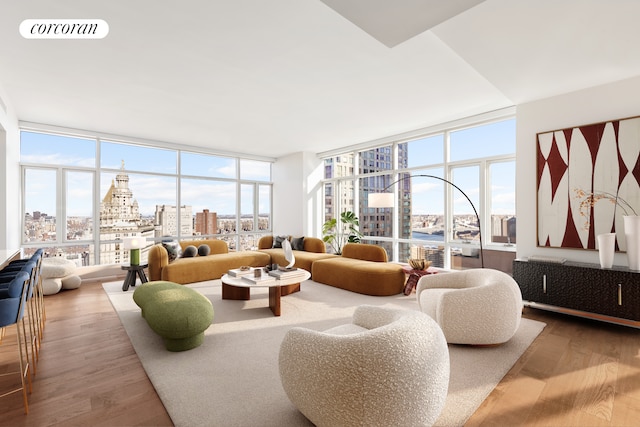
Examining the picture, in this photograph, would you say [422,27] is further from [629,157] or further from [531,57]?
[629,157]

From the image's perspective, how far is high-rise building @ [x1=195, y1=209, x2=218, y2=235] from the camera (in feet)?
24.2

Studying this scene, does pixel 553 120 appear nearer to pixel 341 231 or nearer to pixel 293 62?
pixel 293 62

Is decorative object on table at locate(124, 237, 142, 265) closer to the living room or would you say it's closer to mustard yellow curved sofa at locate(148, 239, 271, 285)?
mustard yellow curved sofa at locate(148, 239, 271, 285)

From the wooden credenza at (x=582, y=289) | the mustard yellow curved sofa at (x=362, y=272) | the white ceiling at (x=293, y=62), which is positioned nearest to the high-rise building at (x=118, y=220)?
the white ceiling at (x=293, y=62)

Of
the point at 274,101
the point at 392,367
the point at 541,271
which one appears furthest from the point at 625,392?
the point at 274,101

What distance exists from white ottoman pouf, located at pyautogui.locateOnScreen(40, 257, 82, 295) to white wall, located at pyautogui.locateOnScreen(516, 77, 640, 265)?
6.89 m

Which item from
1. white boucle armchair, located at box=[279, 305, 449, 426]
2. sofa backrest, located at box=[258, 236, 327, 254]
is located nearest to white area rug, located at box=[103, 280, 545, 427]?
white boucle armchair, located at box=[279, 305, 449, 426]

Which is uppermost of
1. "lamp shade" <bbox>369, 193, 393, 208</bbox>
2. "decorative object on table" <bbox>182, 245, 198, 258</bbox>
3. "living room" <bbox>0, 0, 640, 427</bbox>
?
"living room" <bbox>0, 0, 640, 427</bbox>

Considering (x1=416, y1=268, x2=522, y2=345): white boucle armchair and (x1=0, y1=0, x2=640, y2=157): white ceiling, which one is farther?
(x1=416, y1=268, x2=522, y2=345): white boucle armchair

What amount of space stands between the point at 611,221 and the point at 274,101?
4491 mm

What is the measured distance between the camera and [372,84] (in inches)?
154

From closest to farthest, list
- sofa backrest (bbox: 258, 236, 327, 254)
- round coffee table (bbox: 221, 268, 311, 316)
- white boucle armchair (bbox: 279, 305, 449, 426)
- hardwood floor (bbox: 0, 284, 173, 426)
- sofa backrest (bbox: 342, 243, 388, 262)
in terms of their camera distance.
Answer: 1. white boucle armchair (bbox: 279, 305, 449, 426)
2. hardwood floor (bbox: 0, 284, 173, 426)
3. round coffee table (bbox: 221, 268, 311, 316)
4. sofa backrest (bbox: 342, 243, 388, 262)
5. sofa backrest (bbox: 258, 236, 327, 254)

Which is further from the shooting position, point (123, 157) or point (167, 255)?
point (123, 157)

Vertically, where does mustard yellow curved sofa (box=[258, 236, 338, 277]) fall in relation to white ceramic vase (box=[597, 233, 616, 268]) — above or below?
below
